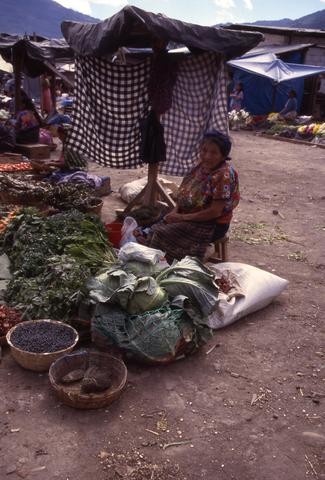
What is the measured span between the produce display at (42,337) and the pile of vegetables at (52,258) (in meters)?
0.15

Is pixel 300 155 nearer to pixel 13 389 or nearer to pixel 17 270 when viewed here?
pixel 17 270

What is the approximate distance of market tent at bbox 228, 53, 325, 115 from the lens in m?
16.4

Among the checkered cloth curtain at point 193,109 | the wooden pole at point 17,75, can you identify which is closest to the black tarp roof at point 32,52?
the wooden pole at point 17,75

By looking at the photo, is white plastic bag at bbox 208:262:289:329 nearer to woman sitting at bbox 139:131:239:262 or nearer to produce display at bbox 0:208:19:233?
woman sitting at bbox 139:131:239:262

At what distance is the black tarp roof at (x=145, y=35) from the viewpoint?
4141 millimetres

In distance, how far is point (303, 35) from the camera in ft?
68.7

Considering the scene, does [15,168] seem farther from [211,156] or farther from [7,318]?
[7,318]

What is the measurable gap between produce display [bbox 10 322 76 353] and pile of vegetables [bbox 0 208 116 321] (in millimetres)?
153

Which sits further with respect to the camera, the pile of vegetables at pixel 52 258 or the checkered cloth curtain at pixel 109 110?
the checkered cloth curtain at pixel 109 110

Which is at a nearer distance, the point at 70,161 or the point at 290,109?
the point at 70,161

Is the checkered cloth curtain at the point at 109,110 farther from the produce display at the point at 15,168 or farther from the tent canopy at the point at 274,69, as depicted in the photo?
the tent canopy at the point at 274,69

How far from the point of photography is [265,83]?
18.5 m

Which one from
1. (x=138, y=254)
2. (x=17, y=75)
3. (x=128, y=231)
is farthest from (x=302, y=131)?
(x=138, y=254)

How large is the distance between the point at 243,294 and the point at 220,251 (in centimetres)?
93
